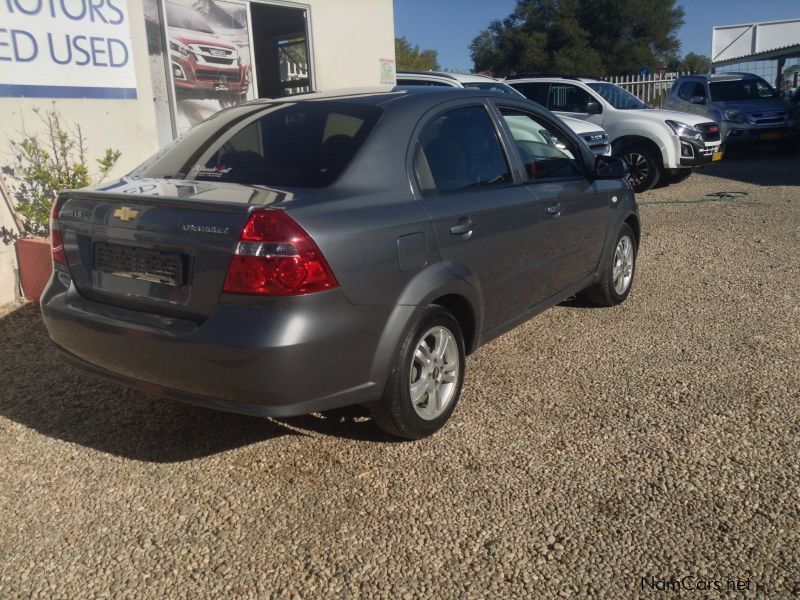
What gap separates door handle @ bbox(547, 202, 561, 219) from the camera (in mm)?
4500

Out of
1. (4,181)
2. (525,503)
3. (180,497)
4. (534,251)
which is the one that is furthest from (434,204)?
(4,181)

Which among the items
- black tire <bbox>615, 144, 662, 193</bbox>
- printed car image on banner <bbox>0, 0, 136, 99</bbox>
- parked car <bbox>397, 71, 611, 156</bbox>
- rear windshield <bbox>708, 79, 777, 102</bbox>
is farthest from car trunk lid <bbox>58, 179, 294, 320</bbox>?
rear windshield <bbox>708, 79, 777, 102</bbox>

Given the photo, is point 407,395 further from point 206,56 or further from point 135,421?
point 206,56

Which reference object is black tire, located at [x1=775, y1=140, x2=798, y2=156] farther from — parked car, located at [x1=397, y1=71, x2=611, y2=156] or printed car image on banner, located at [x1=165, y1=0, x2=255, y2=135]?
printed car image on banner, located at [x1=165, y1=0, x2=255, y2=135]

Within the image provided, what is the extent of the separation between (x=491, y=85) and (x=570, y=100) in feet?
5.09

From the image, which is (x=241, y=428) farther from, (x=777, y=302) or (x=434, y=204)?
(x=777, y=302)

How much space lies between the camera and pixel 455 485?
3.27 meters

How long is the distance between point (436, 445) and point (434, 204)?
1.15 metres

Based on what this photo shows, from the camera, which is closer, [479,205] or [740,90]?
[479,205]

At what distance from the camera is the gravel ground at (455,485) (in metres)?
2.71

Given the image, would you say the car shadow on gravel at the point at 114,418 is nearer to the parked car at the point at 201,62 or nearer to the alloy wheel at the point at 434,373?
the alloy wheel at the point at 434,373

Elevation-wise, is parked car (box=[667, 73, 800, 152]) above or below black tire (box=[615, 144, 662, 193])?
above

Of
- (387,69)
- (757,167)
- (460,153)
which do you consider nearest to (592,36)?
(757,167)

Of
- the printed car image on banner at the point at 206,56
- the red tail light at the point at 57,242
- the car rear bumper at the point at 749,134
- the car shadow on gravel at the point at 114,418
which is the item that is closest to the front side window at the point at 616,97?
the car rear bumper at the point at 749,134
